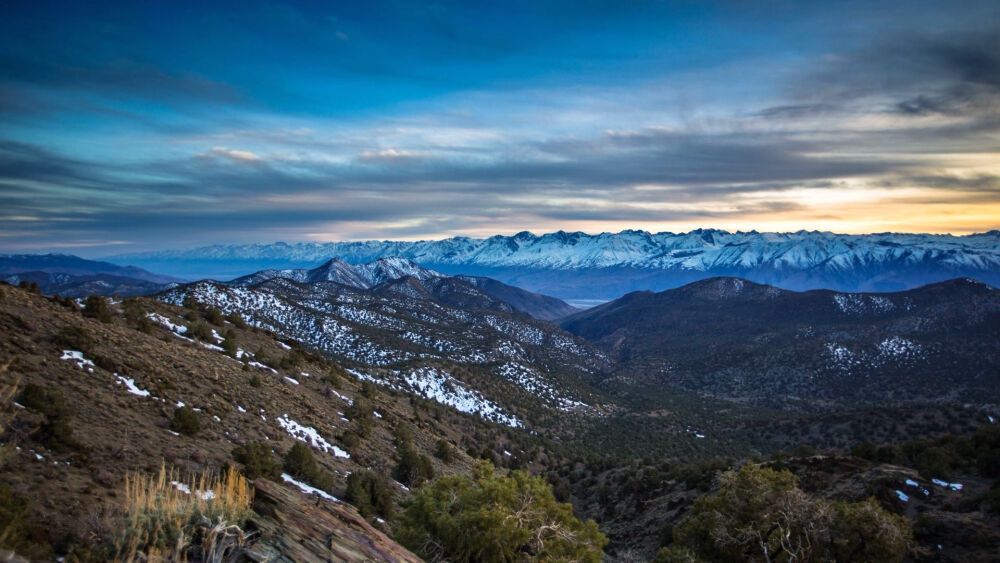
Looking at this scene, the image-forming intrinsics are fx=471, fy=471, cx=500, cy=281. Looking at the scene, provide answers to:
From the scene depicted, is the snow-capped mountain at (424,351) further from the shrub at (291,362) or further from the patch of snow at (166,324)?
the shrub at (291,362)

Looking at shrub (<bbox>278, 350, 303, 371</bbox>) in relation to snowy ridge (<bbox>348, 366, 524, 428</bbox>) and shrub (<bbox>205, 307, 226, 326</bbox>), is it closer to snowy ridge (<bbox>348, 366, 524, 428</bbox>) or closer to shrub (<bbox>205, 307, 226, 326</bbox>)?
shrub (<bbox>205, 307, 226, 326</bbox>)

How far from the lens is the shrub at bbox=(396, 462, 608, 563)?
48.0 ft

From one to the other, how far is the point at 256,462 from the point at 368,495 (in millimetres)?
5372

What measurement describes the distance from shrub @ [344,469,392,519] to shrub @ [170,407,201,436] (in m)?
6.70

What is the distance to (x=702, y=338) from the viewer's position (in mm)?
182250

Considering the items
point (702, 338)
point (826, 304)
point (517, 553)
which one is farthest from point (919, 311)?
point (517, 553)

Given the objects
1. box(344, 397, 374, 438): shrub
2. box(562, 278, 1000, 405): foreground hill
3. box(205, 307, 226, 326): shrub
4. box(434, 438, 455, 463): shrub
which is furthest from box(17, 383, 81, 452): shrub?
box(562, 278, 1000, 405): foreground hill

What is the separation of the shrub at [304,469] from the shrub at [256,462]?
3.77 ft

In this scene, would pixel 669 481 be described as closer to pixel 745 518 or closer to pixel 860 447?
pixel 860 447

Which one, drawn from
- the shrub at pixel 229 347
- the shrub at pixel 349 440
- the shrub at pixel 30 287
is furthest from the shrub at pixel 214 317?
the shrub at pixel 349 440

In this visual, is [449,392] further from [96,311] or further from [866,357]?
Answer: [866,357]

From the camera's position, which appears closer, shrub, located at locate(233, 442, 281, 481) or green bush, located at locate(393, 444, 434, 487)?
shrub, located at locate(233, 442, 281, 481)

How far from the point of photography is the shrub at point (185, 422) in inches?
733

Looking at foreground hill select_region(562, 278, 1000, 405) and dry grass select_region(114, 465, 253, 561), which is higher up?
dry grass select_region(114, 465, 253, 561)
